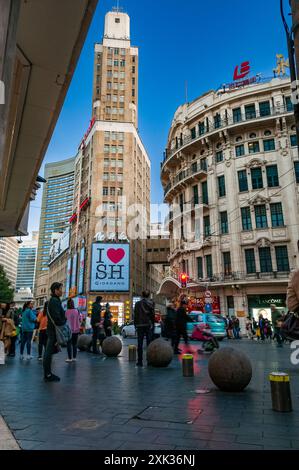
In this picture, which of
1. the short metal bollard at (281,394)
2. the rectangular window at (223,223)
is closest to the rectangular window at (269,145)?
the rectangular window at (223,223)

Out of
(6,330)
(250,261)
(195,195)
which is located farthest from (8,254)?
(6,330)

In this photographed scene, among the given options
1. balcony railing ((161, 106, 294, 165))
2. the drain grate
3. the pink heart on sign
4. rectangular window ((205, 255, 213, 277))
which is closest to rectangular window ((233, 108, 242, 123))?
balcony railing ((161, 106, 294, 165))

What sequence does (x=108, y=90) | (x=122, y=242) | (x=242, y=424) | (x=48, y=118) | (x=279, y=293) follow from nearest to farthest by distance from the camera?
(x=242, y=424), (x=48, y=118), (x=279, y=293), (x=122, y=242), (x=108, y=90)

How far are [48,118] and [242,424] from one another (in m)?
5.24

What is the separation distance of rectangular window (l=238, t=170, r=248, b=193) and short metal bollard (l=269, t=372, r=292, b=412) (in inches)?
1241

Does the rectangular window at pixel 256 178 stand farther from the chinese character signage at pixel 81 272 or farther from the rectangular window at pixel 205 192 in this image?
the chinese character signage at pixel 81 272

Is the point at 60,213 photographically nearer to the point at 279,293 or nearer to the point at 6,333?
the point at 279,293

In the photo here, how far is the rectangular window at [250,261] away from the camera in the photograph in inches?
1261

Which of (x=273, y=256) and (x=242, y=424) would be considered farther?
(x=273, y=256)

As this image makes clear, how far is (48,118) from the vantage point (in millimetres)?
5605

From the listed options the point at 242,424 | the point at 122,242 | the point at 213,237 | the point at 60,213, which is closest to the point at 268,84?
the point at 213,237

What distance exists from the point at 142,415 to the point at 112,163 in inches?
2256

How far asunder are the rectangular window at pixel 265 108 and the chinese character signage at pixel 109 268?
27.1 m

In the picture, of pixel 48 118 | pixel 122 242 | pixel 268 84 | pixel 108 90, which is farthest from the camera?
pixel 108 90
